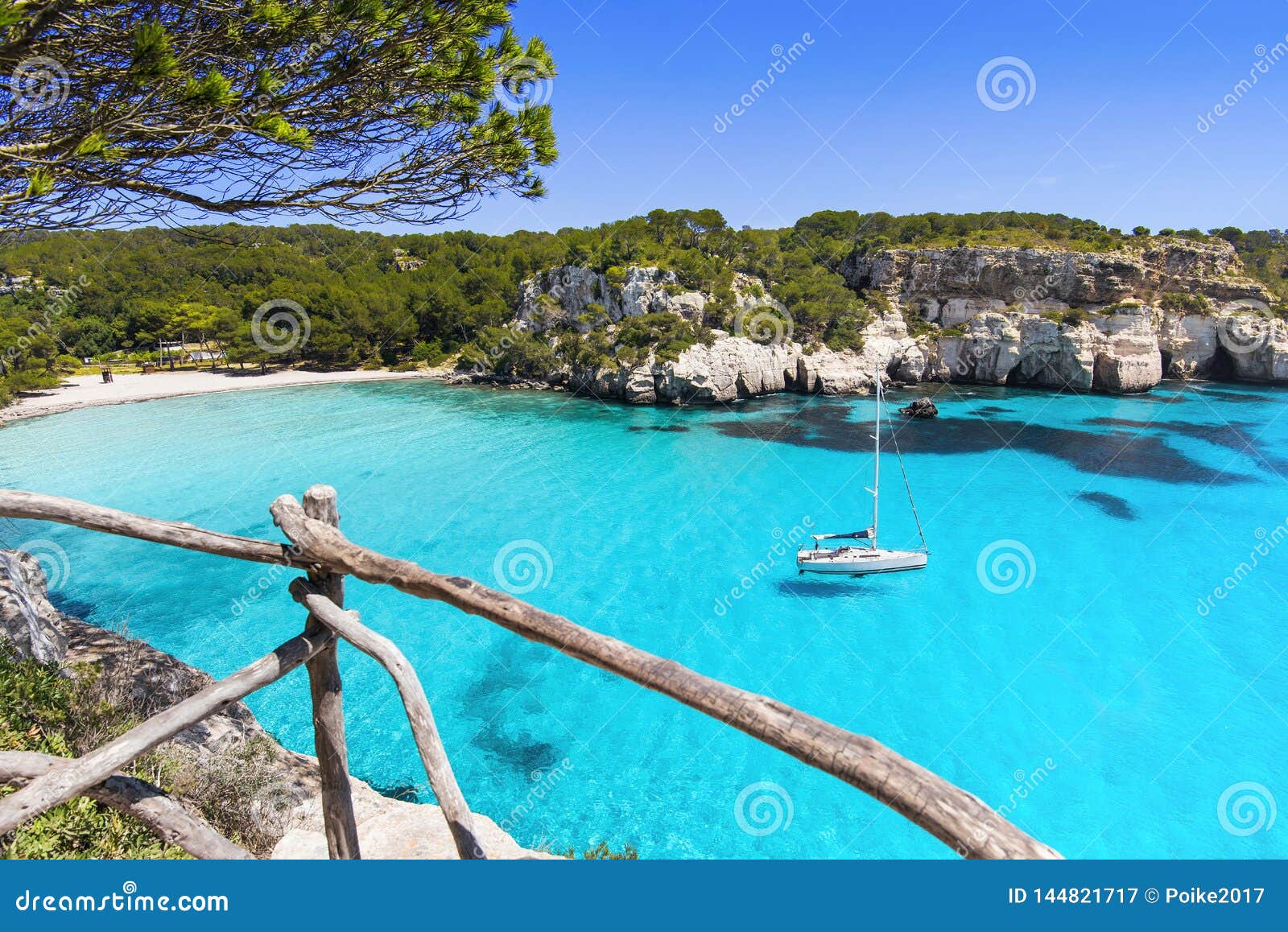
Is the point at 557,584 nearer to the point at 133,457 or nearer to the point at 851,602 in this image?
the point at 851,602

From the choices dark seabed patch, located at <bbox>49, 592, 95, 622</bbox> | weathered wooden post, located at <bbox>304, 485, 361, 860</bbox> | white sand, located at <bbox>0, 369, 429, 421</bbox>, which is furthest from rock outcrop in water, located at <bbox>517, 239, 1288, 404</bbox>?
weathered wooden post, located at <bbox>304, 485, 361, 860</bbox>

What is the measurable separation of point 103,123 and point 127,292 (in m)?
50.6

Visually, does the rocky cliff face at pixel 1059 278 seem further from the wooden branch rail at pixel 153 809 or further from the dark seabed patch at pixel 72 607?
the wooden branch rail at pixel 153 809

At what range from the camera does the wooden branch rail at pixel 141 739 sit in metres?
1.97

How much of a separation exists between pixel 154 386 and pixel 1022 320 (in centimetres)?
5236

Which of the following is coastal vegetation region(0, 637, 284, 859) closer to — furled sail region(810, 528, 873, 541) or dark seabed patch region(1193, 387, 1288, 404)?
furled sail region(810, 528, 873, 541)

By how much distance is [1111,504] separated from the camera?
62.7 ft

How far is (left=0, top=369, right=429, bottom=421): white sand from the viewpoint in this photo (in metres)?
28.2

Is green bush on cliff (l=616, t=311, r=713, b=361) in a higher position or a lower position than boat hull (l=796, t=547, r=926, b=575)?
higher

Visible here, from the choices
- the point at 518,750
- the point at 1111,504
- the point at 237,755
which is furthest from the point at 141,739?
the point at 1111,504

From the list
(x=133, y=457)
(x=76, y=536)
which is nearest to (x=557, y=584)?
(x=76, y=536)

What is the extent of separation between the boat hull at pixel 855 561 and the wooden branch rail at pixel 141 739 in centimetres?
1270

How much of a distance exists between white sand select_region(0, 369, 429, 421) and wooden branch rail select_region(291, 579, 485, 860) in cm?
3539

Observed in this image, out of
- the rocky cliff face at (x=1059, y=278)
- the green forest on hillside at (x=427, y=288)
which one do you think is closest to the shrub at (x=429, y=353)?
the green forest on hillside at (x=427, y=288)
